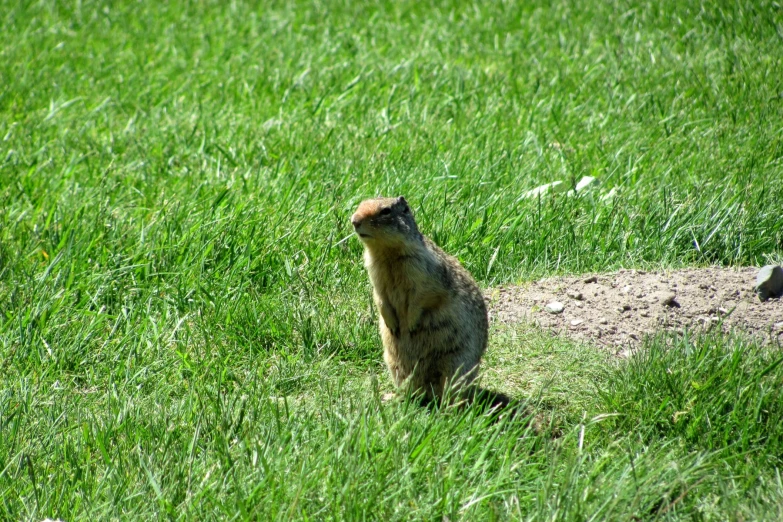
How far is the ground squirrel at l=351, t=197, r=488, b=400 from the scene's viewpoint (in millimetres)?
3709

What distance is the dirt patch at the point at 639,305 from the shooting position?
13.1ft

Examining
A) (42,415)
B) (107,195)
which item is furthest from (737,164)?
(42,415)

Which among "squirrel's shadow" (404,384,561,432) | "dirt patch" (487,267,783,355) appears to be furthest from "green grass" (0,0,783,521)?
"dirt patch" (487,267,783,355)

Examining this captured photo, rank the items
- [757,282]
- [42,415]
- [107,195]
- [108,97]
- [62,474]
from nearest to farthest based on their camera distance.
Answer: [62,474], [42,415], [757,282], [107,195], [108,97]

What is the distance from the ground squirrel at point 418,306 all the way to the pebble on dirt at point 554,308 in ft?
1.67

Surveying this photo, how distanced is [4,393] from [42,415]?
182 mm

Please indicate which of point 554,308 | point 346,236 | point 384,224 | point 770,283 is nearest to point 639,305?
point 554,308

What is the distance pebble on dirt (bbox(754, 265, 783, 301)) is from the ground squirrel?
1.25m

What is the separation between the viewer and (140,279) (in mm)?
4500

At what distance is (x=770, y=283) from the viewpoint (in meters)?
4.12

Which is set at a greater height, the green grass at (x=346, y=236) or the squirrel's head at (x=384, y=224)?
the squirrel's head at (x=384, y=224)

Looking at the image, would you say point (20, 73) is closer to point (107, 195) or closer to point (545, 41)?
point (107, 195)

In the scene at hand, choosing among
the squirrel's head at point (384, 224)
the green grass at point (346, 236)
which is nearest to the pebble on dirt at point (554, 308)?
the green grass at point (346, 236)

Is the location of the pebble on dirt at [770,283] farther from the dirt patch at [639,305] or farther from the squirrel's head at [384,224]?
the squirrel's head at [384,224]
